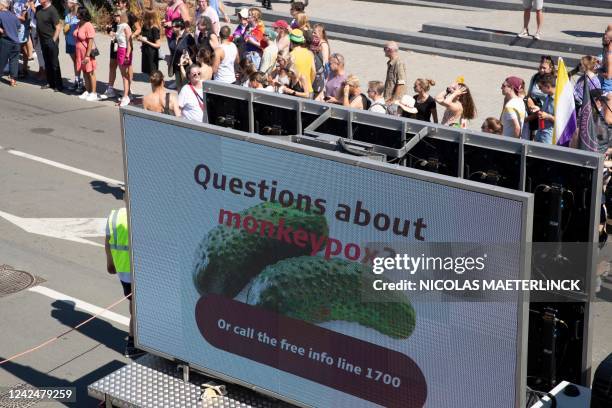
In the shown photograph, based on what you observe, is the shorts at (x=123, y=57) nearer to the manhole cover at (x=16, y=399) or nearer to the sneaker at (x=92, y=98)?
the sneaker at (x=92, y=98)

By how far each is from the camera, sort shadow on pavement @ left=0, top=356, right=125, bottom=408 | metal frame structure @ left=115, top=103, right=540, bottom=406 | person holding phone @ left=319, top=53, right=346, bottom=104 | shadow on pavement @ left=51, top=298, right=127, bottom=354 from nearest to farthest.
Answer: metal frame structure @ left=115, top=103, right=540, bottom=406
shadow on pavement @ left=0, top=356, right=125, bottom=408
shadow on pavement @ left=51, top=298, right=127, bottom=354
person holding phone @ left=319, top=53, right=346, bottom=104

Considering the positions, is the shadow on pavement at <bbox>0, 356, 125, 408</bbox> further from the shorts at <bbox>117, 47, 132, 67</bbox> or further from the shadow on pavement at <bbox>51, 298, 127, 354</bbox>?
the shorts at <bbox>117, 47, 132, 67</bbox>

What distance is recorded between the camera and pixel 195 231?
6.93 metres

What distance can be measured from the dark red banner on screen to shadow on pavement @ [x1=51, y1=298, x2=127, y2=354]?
8.79 feet

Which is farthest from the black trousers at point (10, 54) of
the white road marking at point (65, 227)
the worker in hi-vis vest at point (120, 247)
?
the worker in hi-vis vest at point (120, 247)

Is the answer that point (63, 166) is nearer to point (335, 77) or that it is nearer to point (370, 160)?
point (335, 77)

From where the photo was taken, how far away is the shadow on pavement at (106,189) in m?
13.6

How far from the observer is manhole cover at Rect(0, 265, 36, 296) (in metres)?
10.7

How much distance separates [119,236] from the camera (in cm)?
839

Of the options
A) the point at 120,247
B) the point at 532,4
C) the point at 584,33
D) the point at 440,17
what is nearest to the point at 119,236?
the point at 120,247

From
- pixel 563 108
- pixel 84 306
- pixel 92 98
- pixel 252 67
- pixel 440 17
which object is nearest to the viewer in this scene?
pixel 563 108

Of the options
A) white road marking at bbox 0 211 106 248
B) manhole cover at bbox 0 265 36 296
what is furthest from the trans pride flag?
white road marking at bbox 0 211 106 248

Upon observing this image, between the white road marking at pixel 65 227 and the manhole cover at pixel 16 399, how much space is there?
11.0 feet

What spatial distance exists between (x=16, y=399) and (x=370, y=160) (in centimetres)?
436
